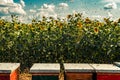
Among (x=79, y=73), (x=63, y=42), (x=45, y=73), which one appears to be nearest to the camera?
(x=45, y=73)

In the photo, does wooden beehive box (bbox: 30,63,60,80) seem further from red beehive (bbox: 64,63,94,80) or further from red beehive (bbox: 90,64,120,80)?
red beehive (bbox: 90,64,120,80)

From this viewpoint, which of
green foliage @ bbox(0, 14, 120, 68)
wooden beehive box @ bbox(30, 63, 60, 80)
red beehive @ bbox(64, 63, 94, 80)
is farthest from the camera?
green foliage @ bbox(0, 14, 120, 68)

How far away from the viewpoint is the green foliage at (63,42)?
1227 centimetres

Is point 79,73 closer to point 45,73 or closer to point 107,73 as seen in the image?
point 107,73

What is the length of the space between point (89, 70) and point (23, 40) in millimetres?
5425

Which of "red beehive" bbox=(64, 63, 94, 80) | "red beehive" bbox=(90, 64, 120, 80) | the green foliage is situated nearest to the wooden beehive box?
"red beehive" bbox=(64, 63, 94, 80)

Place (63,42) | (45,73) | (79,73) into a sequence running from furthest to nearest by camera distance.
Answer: (63,42), (79,73), (45,73)

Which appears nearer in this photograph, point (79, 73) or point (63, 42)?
point (79, 73)

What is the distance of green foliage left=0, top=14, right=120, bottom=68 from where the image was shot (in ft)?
40.2

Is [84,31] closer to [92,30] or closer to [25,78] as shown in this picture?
[92,30]

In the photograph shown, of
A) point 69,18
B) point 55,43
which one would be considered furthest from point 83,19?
point 55,43

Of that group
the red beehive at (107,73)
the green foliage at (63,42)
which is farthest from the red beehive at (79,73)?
the green foliage at (63,42)

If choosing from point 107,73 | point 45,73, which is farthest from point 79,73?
point 45,73

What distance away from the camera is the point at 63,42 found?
12312 mm
